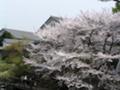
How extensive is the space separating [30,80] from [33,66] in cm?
119

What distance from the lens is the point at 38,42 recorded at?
16.9 m

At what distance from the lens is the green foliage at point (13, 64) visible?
15633 millimetres

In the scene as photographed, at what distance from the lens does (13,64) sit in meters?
15.8

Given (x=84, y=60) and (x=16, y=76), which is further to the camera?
(x=16, y=76)

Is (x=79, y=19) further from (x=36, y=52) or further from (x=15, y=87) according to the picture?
(x=15, y=87)

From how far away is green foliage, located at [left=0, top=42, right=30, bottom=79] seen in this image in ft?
51.3

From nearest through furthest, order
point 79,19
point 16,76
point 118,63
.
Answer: point 118,63 < point 79,19 < point 16,76

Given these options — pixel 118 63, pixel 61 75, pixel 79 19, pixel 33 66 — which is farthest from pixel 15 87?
pixel 118 63

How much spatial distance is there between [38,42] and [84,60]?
4.09m

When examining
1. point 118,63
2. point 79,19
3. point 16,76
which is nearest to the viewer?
point 118,63

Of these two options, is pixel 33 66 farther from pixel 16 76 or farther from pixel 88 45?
pixel 88 45

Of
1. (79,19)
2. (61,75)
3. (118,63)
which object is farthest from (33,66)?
(118,63)

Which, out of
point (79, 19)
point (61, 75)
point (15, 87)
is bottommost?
point (15, 87)

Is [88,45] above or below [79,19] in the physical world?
below
